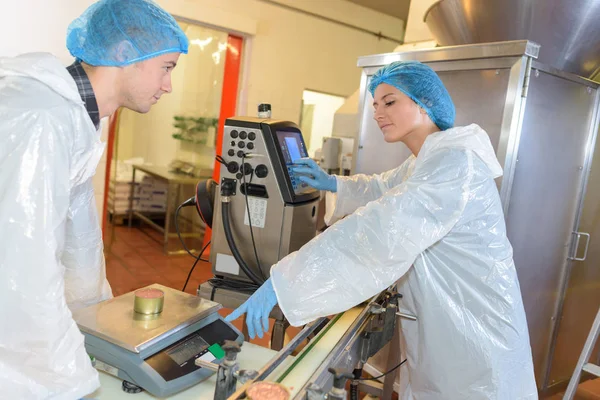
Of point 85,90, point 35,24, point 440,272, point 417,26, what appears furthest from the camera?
point 417,26

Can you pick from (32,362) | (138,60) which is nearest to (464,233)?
(138,60)

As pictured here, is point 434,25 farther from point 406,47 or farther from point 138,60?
point 138,60

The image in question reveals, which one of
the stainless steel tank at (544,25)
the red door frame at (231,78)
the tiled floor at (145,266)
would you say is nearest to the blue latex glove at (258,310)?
the stainless steel tank at (544,25)

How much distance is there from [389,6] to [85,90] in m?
4.51

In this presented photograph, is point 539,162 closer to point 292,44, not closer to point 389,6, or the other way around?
point 292,44

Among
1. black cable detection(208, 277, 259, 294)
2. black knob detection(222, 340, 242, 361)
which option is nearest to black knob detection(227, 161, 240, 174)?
black cable detection(208, 277, 259, 294)

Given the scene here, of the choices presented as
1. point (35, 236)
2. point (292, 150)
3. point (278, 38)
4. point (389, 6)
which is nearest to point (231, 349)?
point (35, 236)

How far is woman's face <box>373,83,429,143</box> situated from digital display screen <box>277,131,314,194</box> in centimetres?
31

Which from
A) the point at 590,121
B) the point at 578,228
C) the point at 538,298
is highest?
the point at 590,121

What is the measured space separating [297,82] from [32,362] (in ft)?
13.1

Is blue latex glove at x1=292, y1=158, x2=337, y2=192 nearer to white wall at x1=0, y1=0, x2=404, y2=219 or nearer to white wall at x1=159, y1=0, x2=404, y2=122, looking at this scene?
white wall at x1=0, y1=0, x2=404, y2=219

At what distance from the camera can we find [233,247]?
148cm

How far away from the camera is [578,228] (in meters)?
2.24

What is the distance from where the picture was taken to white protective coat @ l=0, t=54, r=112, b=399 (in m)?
0.76
